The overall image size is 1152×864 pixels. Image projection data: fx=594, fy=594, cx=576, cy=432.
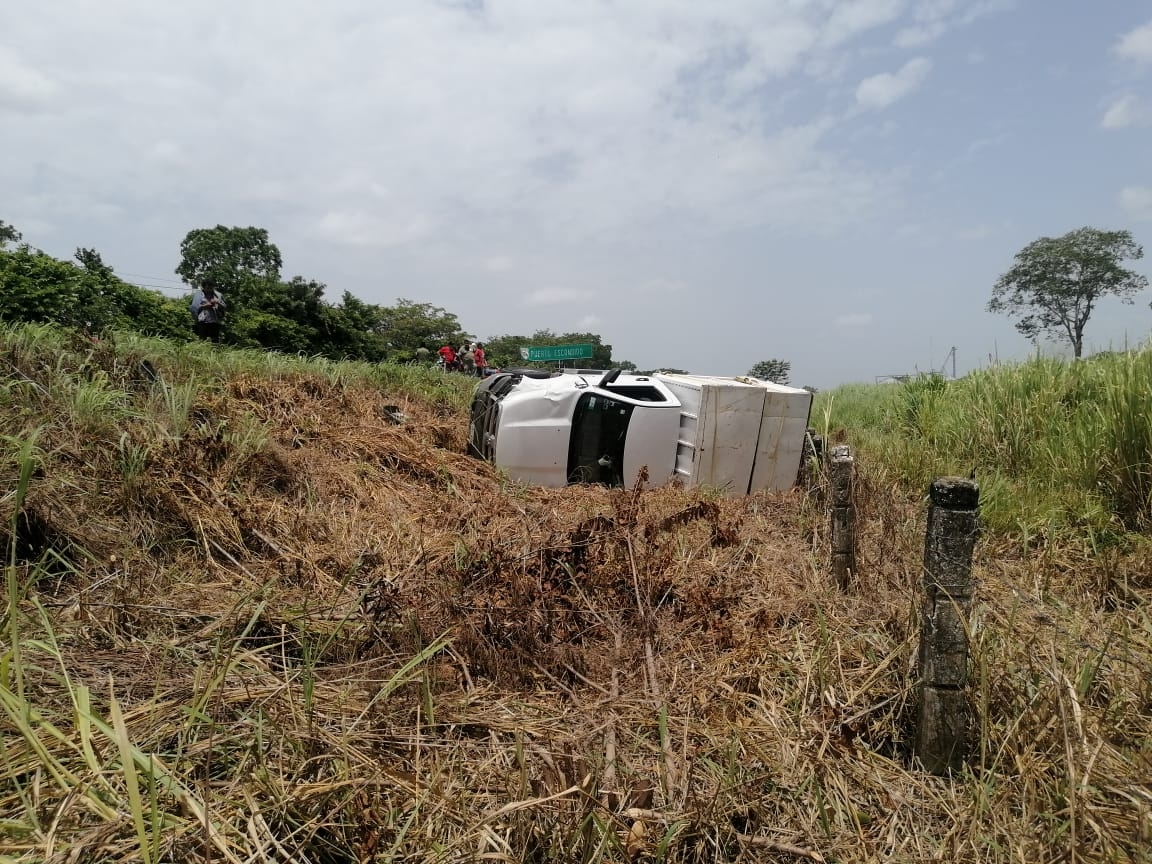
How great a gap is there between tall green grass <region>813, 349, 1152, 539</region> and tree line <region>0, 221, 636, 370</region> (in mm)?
3967

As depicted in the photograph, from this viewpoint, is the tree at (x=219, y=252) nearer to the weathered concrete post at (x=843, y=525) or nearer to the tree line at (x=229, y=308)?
the tree line at (x=229, y=308)

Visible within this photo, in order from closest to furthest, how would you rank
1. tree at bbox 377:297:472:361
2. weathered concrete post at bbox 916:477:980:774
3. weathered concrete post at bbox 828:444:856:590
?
weathered concrete post at bbox 916:477:980:774, weathered concrete post at bbox 828:444:856:590, tree at bbox 377:297:472:361

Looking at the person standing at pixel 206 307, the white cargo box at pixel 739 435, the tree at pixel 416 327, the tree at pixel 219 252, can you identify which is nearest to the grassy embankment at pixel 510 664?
the white cargo box at pixel 739 435

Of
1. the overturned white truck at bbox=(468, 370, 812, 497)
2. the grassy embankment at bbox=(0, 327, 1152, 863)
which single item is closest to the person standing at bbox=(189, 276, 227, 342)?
the grassy embankment at bbox=(0, 327, 1152, 863)

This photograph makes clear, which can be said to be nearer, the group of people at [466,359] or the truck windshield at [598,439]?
the truck windshield at [598,439]

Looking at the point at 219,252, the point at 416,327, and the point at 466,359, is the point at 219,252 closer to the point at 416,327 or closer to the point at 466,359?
the point at 416,327

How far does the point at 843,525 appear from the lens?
3.41 m

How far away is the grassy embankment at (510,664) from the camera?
156cm

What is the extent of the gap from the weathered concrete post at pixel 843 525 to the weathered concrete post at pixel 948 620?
1.48m

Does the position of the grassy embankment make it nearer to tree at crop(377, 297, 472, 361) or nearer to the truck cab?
the truck cab

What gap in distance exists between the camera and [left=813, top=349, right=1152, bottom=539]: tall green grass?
433 centimetres

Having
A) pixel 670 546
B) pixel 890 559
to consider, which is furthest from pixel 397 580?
pixel 890 559

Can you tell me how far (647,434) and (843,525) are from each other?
318 cm

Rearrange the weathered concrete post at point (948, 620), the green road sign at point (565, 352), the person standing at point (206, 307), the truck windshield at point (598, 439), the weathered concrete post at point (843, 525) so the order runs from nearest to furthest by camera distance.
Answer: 1. the weathered concrete post at point (948, 620)
2. the weathered concrete post at point (843, 525)
3. the truck windshield at point (598, 439)
4. the person standing at point (206, 307)
5. the green road sign at point (565, 352)
